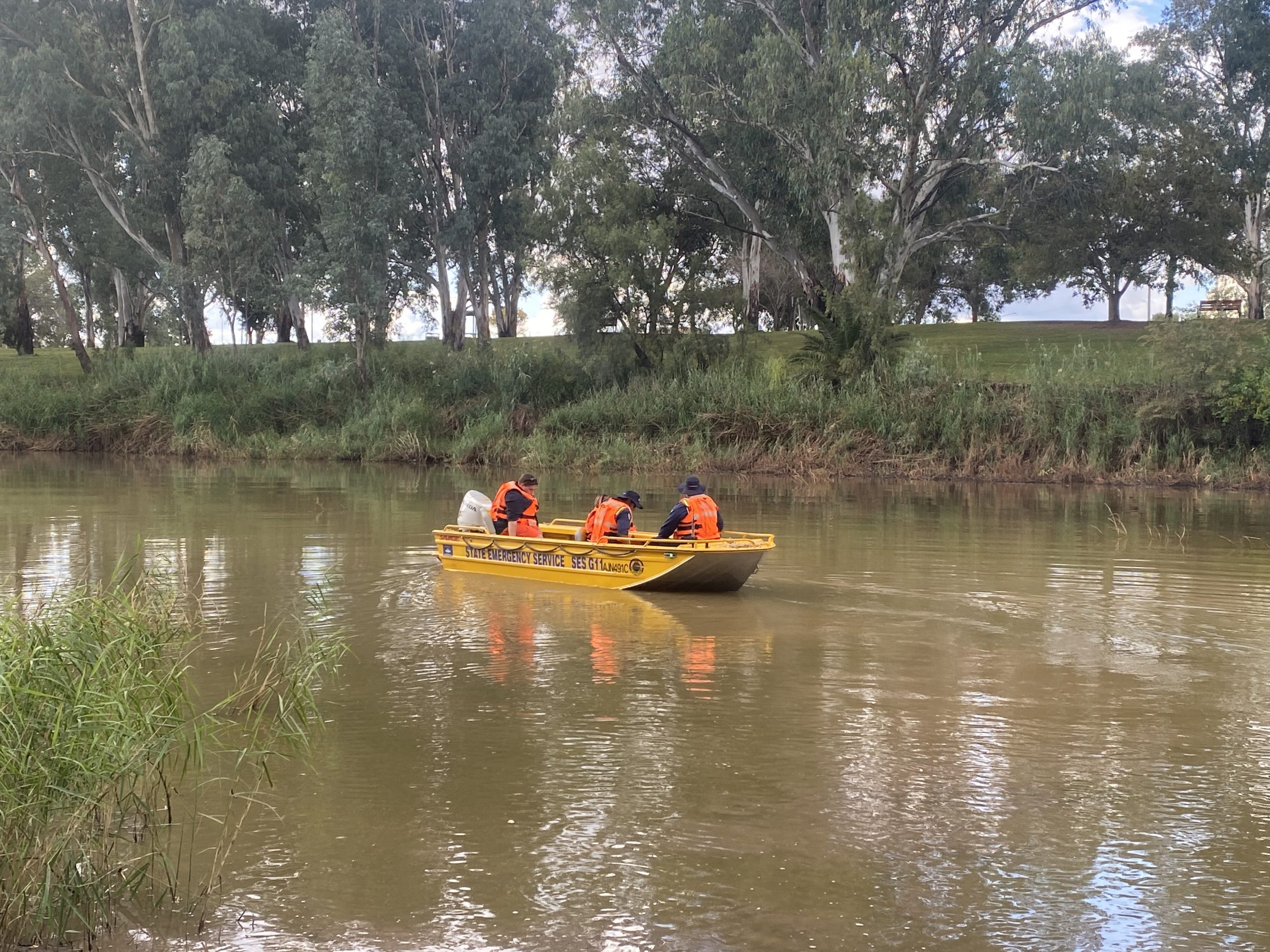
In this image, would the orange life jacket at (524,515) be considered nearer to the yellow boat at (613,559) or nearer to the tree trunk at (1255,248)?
the yellow boat at (613,559)

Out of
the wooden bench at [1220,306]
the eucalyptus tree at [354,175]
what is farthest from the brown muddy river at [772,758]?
the eucalyptus tree at [354,175]

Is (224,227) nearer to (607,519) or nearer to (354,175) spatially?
(354,175)

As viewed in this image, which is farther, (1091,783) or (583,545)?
(583,545)

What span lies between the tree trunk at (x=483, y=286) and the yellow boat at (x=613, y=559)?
99.6 feet

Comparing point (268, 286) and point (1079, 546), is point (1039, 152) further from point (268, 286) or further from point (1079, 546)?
point (268, 286)

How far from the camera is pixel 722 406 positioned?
32.0 metres

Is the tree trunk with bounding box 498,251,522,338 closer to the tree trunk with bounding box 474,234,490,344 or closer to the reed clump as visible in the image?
the tree trunk with bounding box 474,234,490,344

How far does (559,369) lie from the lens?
37344mm

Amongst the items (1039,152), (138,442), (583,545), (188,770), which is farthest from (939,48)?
(188,770)

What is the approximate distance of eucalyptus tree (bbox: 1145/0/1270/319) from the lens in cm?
4100

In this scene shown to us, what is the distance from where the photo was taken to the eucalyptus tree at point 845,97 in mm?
30969

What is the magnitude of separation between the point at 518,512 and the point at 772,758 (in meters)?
8.09

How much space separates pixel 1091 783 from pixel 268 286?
39.1 metres

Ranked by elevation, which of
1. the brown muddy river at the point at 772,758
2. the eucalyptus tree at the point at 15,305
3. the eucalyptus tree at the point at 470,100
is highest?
the eucalyptus tree at the point at 470,100
